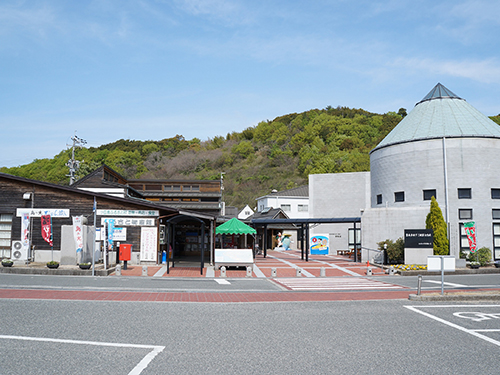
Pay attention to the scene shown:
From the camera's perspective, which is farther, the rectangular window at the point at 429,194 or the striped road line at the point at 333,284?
the rectangular window at the point at 429,194

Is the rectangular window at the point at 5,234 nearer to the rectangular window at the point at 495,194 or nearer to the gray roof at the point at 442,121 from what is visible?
the gray roof at the point at 442,121

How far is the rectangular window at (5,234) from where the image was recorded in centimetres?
2342

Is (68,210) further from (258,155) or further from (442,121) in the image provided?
(258,155)

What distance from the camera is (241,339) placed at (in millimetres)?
8164

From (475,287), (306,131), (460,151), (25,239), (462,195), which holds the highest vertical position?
(306,131)

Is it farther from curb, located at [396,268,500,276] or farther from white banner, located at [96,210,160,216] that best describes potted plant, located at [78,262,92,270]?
curb, located at [396,268,500,276]

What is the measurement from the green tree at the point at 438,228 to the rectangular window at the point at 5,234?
994 inches

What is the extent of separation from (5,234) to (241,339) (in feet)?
68.0

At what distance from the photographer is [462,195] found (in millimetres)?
28125

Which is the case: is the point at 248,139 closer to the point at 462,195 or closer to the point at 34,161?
the point at 34,161

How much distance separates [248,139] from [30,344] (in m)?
116

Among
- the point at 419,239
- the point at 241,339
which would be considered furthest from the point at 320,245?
the point at 241,339

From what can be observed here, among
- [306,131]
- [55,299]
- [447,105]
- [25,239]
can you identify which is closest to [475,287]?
[55,299]

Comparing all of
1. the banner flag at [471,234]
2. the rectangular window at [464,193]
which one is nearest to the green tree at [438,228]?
the banner flag at [471,234]
